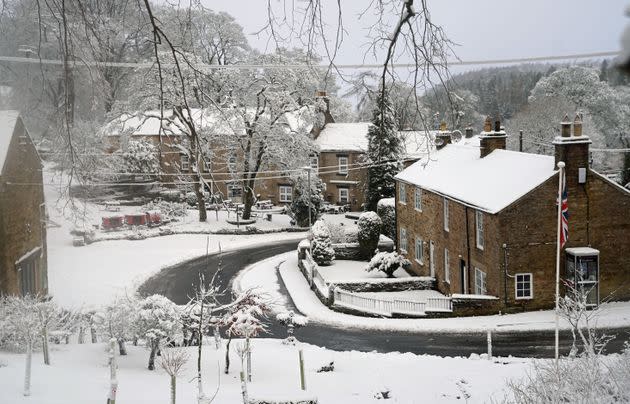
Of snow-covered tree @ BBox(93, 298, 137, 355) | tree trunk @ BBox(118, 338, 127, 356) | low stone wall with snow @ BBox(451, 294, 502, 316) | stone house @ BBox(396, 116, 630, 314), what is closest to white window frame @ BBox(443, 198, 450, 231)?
stone house @ BBox(396, 116, 630, 314)

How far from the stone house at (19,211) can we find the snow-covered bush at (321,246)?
14332 millimetres

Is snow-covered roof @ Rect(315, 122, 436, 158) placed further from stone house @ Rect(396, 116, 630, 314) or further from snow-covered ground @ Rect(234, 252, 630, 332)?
stone house @ Rect(396, 116, 630, 314)

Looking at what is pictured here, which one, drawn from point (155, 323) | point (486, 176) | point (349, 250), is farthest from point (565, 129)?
point (155, 323)

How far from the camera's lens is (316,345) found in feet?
72.8

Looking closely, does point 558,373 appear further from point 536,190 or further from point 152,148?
point 152,148

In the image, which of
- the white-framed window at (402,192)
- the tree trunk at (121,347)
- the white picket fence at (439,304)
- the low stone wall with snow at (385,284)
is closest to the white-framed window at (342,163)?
the white-framed window at (402,192)

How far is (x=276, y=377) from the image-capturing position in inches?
666

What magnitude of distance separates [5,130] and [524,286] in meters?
19.3

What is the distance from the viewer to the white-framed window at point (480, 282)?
25.6 m

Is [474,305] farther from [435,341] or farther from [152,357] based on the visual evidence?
[152,357]

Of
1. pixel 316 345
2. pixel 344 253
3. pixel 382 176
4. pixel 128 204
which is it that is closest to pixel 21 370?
pixel 316 345

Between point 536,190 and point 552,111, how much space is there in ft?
106

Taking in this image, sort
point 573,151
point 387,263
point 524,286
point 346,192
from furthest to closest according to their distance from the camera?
point 346,192 → point 387,263 → point 524,286 → point 573,151

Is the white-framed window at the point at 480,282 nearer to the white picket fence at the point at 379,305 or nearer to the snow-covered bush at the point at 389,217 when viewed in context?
the white picket fence at the point at 379,305
